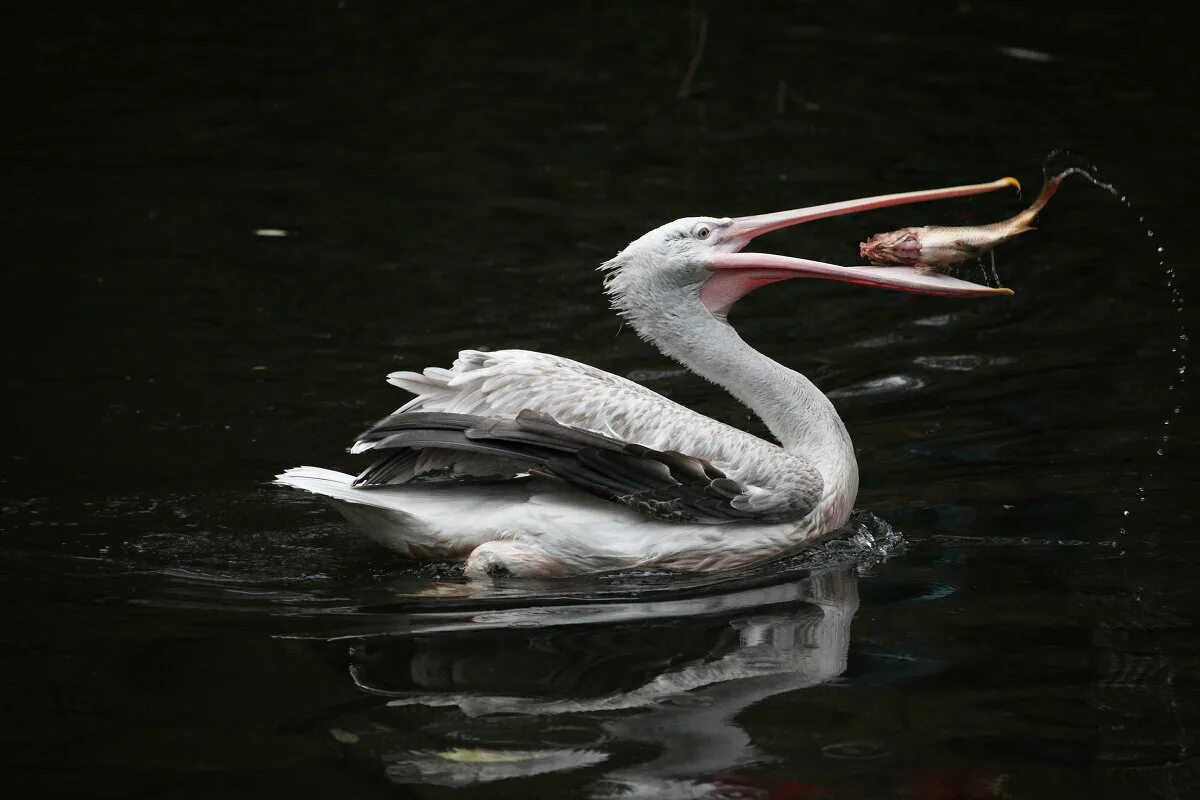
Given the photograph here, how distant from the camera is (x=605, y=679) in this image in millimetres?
3988

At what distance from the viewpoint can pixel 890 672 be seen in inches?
160

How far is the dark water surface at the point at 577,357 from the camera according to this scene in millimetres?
3678

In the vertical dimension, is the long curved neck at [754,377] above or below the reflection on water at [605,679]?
above

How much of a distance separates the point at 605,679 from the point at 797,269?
180 centimetres

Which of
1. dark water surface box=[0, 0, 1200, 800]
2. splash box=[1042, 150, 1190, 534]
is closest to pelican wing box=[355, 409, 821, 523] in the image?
dark water surface box=[0, 0, 1200, 800]

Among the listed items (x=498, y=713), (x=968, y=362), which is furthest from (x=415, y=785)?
(x=968, y=362)

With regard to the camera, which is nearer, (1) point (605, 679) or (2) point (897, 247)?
→ (1) point (605, 679)

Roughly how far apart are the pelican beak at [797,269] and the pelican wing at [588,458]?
0.72 metres

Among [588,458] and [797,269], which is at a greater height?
[797,269]

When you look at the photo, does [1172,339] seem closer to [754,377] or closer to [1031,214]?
[1031,214]

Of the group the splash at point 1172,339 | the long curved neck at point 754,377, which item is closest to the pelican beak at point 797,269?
the long curved neck at point 754,377

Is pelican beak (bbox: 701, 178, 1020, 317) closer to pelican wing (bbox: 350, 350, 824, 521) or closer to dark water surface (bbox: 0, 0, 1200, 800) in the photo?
dark water surface (bbox: 0, 0, 1200, 800)

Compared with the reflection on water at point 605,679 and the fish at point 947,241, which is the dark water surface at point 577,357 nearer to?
the reflection on water at point 605,679

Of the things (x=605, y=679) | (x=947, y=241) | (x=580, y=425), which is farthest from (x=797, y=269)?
(x=605, y=679)
